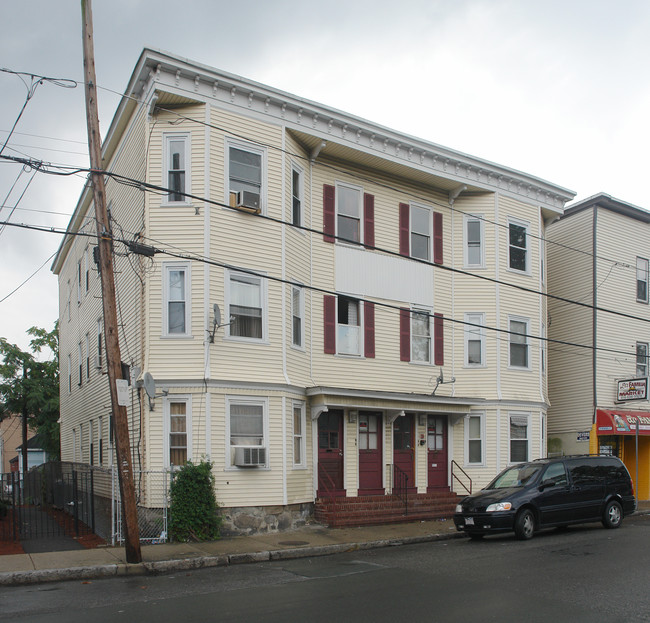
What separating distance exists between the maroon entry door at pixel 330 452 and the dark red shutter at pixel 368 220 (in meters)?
5.05

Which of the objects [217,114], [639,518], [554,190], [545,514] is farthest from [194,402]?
[554,190]

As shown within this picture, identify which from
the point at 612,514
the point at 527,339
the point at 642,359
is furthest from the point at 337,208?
the point at 642,359

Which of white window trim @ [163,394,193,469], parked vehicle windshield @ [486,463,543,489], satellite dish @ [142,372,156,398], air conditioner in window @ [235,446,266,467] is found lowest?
parked vehicle windshield @ [486,463,543,489]

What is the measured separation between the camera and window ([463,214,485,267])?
23281mm

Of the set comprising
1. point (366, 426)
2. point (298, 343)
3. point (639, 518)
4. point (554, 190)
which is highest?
point (554, 190)

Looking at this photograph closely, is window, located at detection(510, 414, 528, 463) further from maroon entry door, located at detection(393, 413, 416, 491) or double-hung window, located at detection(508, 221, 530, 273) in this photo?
double-hung window, located at detection(508, 221, 530, 273)

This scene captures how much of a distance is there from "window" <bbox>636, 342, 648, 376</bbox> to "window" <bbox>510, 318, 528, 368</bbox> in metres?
6.82

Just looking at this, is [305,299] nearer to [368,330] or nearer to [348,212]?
[368,330]

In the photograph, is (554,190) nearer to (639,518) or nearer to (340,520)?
(639,518)

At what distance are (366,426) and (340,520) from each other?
3258 millimetres

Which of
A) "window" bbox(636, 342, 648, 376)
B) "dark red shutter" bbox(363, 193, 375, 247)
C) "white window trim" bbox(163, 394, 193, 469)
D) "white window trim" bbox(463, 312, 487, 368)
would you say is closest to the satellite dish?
"white window trim" bbox(163, 394, 193, 469)

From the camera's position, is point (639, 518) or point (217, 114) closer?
point (217, 114)

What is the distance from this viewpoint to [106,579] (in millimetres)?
12141

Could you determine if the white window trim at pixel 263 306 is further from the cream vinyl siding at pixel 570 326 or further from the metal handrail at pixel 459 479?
the cream vinyl siding at pixel 570 326
